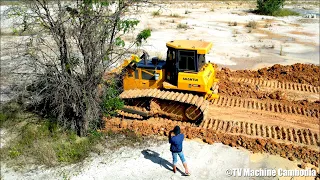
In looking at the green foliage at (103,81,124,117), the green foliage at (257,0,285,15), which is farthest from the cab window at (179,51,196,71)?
the green foliage at (257,0,285,15)

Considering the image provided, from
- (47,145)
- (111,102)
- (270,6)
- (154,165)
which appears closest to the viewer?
(154,165)

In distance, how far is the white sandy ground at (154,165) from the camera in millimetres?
9688

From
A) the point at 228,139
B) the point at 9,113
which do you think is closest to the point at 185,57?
the point at 228,139

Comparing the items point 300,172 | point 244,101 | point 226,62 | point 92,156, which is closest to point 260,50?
point 226,62

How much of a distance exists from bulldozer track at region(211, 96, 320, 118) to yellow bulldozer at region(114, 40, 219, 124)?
856 mm

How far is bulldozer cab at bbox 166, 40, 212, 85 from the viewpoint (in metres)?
11.9

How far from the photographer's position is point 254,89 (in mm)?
15391

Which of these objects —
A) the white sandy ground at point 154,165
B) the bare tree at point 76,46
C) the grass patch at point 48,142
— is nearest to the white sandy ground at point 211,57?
the white sandy ground at point 154,165

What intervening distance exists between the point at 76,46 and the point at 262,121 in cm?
714

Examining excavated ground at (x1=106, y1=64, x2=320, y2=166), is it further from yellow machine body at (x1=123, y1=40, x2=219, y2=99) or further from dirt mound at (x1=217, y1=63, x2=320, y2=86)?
yellow machine body at (x1=123, y1=40, x2=219, y2=99)

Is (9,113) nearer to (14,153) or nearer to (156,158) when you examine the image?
(14,153)

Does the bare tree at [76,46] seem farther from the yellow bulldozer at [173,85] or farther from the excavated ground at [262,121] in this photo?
the yellow bulldozer at [173,85]

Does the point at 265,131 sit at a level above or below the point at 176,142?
below

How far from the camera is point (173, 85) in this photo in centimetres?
1255
